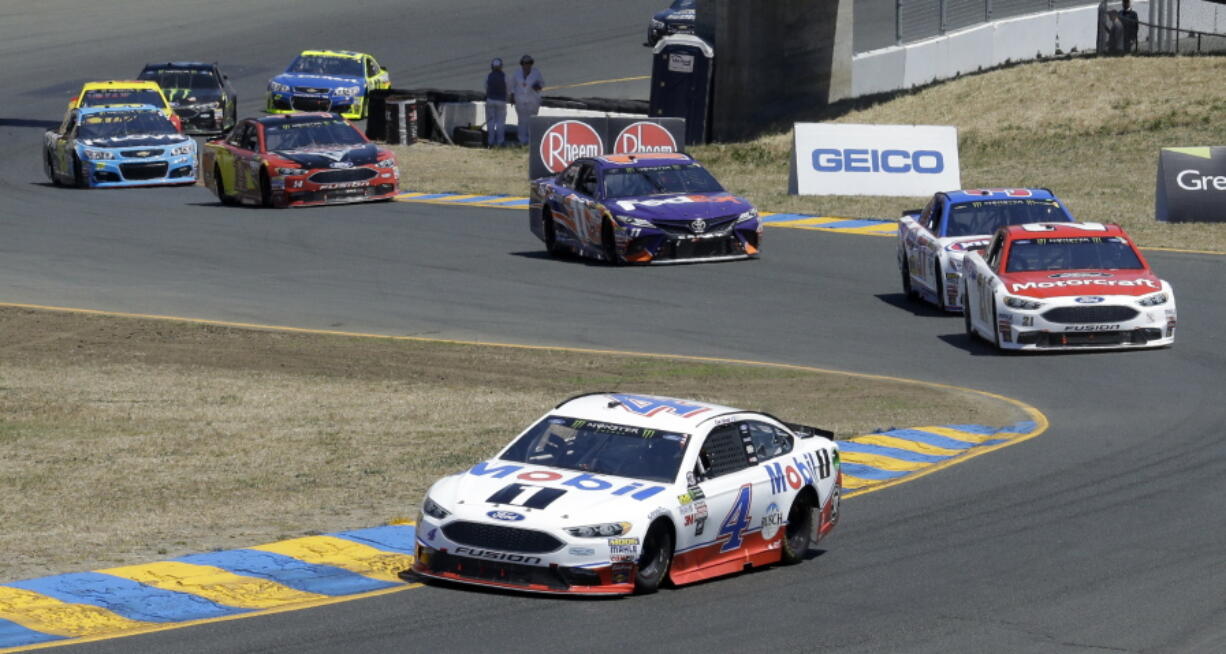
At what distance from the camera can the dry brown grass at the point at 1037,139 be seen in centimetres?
3609

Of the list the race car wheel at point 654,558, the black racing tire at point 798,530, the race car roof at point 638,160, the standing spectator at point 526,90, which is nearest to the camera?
the race car wheel at point 654,558

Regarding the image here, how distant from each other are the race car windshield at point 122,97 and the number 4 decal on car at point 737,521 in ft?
101

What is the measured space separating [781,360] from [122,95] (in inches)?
921

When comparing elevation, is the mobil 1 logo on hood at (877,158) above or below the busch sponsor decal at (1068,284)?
above

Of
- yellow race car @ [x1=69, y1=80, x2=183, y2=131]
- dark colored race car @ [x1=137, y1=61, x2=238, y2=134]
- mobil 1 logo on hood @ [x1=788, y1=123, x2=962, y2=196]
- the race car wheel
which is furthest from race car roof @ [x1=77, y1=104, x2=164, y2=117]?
the race car wheel

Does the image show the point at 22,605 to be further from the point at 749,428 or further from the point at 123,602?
the point at 749,428

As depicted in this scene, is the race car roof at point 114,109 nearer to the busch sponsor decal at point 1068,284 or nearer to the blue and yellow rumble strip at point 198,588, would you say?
the busch sponsor decal at point 1068,284

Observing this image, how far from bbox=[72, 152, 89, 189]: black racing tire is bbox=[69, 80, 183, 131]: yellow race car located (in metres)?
3.50

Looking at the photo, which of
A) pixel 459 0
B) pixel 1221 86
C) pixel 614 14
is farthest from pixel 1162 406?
pixel 459 0

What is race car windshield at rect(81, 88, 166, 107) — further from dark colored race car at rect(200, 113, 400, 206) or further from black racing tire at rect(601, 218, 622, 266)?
black racing tire at rect(601, 218, 622, 266)

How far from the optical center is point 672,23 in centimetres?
5588

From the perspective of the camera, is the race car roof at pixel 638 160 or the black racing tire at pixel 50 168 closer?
the race car roof at pixel 638 160

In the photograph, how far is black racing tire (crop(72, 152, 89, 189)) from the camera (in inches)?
1471

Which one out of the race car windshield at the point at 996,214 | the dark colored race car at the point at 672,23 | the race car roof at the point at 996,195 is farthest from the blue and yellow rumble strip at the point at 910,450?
the dark colored race car at the point at 672,23
